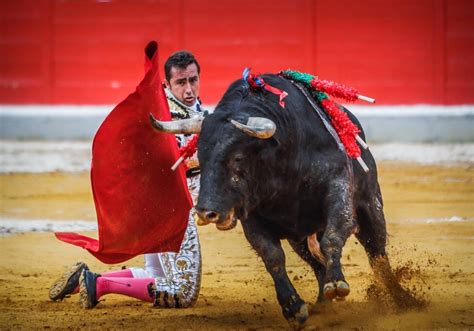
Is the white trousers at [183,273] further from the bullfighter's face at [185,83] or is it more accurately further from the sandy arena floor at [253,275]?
the bullfighter's face at [185,83]

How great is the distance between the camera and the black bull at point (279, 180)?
3.96 meters

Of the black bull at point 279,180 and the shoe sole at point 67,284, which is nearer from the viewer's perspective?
the black bull at point 279,180

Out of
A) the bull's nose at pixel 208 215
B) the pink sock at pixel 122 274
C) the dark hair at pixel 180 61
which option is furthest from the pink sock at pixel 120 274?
the bull's nose at pixel 208 215

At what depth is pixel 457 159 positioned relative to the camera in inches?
410

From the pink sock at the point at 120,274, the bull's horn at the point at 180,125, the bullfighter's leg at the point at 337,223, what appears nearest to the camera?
the bullfighter's leg at the point at 337,223

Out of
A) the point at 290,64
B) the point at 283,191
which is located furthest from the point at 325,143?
the point at 290,64

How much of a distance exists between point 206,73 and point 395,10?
7.15ft

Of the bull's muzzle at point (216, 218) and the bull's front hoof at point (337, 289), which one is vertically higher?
the bull's muzzle at point (216, 218)

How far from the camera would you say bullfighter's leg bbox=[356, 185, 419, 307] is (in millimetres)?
4684

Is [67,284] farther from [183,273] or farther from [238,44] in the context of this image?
[238,44]

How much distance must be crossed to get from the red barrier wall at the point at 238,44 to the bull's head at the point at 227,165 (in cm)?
803

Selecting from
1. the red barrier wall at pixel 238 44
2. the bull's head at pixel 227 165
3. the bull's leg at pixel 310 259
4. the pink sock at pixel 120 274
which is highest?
the red barrier wall at pixel 238 44

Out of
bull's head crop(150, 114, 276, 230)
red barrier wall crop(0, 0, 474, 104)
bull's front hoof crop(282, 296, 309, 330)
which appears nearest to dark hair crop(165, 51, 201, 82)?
bull's head crop(150, 114, 276, 230)

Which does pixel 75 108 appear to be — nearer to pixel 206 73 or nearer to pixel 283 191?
pixel 206 73
